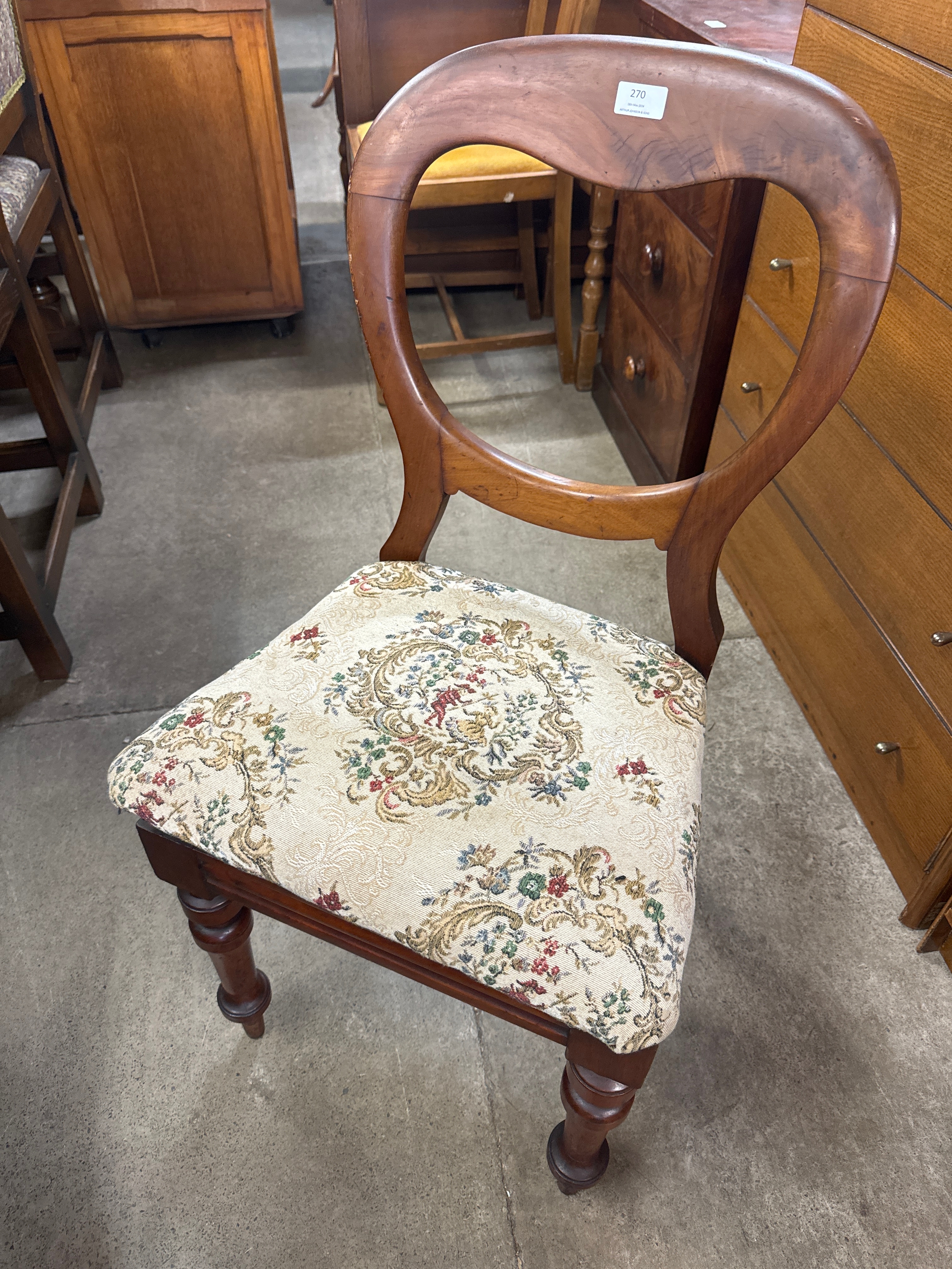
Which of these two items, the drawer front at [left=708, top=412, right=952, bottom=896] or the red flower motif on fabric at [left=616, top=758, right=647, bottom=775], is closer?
the red flower motif on fabric at [left=616, top=758, right=647, bottom=775]

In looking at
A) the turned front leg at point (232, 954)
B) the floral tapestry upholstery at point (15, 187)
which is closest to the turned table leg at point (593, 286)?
the floral tapestry upholstery at point (15, 187)

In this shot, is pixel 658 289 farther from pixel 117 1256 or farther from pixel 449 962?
pixel 117 1256

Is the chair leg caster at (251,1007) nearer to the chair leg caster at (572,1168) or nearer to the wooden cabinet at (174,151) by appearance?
the chair leg caster at (572,1168)

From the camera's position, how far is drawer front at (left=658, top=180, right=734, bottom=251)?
1.43m

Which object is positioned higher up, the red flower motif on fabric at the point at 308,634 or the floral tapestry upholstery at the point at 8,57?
the floral tapestry upholstery at the point at 8,57

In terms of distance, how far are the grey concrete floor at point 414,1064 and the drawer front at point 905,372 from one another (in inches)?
20.4

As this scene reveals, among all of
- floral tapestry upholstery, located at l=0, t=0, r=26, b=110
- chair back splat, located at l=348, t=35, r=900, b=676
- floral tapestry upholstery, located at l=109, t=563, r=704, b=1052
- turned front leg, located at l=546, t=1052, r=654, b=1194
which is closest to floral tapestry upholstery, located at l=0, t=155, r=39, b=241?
floral tapestry upholstery, located at l=0, t=0, r=26, b=110

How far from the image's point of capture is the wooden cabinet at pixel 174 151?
1869 mm

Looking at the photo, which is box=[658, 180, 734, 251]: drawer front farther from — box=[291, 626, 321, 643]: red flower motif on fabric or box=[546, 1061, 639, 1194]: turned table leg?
box=[546, 1061, 639, 1194]: turned table leg

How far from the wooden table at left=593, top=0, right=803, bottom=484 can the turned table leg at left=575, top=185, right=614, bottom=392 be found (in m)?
0.03

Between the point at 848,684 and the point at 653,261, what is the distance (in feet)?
3.04

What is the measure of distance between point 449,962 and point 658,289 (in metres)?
1.45

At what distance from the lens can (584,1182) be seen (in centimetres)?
93

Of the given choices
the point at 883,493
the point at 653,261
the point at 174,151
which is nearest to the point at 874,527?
the point at 883,493
